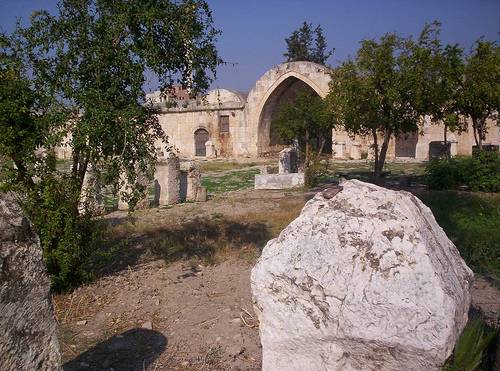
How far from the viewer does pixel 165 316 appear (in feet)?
15.8

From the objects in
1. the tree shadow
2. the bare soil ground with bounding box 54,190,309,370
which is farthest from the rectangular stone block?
the bare soil ground with bounding box 54,190,309,370

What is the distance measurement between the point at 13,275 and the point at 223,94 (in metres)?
36.0

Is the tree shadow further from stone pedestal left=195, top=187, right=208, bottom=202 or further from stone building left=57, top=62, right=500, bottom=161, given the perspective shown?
stone building left=57, top=62, right=500, bottom=161

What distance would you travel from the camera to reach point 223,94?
37719mm

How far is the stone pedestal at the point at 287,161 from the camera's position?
56.0 ft

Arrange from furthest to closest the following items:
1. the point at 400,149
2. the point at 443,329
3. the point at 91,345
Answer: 1. the point at 400,149
2. the point at 91,345
3. the point at 443,329

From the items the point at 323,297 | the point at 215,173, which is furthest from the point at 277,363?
the point at 215,173

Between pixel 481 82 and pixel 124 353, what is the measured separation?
12.4m

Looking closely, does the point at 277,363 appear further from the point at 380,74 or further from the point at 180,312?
the point at 380,74

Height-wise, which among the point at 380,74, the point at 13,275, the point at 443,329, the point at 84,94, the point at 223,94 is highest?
the point at 223,94

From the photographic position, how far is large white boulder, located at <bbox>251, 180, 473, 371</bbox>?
8.12 ft

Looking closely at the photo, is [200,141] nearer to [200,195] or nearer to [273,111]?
[273,111]

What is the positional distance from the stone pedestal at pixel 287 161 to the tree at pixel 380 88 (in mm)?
4870

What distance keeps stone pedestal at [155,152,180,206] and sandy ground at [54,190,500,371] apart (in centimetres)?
533
